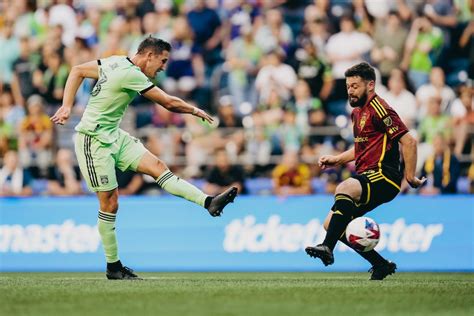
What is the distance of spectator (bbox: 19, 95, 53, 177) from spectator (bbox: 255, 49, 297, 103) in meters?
3.80

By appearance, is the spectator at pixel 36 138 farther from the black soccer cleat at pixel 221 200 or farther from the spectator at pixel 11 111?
the black soccer cleat at pixel 221 200

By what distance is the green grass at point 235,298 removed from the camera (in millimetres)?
7109

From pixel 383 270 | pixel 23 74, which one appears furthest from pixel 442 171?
pixel 23 74

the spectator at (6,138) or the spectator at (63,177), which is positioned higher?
the spectator at (6,138)

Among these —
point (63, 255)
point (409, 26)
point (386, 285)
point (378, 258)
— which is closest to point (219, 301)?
point (386, 285)

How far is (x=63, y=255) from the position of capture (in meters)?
15.1

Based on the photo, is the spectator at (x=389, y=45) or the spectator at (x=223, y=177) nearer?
the spectator at (x=223, y=177)

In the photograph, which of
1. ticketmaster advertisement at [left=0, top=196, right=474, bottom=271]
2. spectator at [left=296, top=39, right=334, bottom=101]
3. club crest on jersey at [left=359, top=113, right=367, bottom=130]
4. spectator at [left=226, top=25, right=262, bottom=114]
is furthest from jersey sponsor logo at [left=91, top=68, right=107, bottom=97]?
spectator at [left=226, top=25, right=262, bottom=114]

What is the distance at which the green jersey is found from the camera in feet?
32.9

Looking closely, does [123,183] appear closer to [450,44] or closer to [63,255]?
[63,255]

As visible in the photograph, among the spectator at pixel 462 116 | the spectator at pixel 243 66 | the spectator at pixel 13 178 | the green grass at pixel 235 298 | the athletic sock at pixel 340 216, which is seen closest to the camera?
the green grass at pixel 235 298

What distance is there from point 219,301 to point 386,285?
2.12 meters

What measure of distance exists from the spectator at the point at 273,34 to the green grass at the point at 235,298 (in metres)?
9.22

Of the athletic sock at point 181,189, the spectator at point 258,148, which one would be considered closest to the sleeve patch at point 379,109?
the athletic sock at point 181,189
